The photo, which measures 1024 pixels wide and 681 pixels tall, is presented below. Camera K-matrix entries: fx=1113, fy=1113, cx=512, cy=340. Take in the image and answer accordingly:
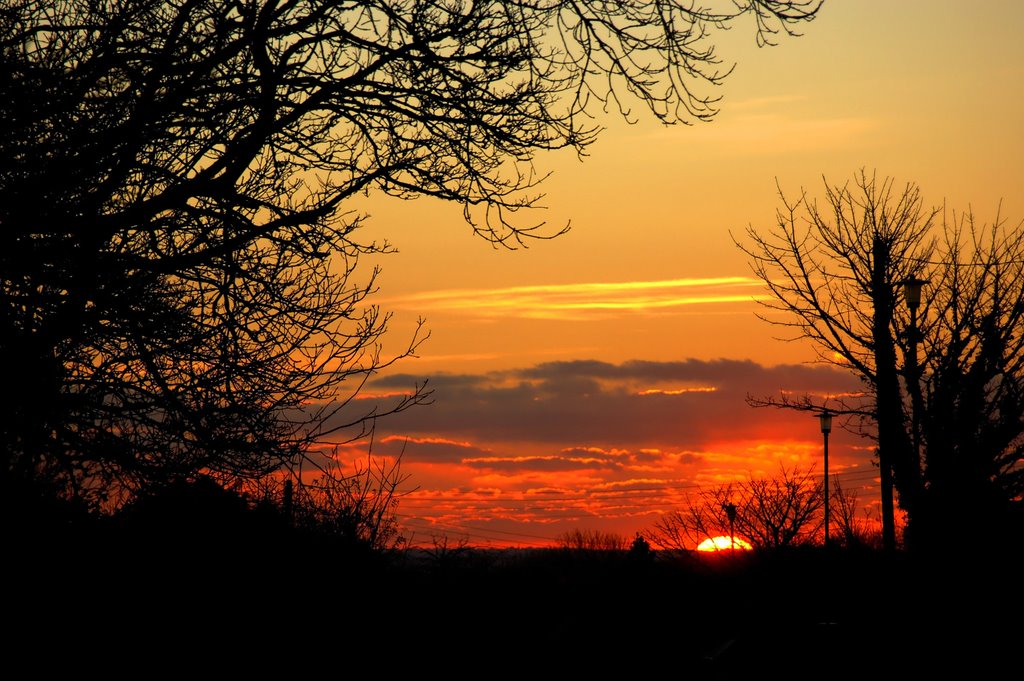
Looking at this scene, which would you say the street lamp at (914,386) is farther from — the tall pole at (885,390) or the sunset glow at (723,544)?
the sunset glow at (723,544)

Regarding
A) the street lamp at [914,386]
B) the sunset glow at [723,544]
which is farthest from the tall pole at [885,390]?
the sunset glow at [723,544]

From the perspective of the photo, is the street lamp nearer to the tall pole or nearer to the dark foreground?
the tall pole

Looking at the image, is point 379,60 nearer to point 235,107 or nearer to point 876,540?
point 235,107

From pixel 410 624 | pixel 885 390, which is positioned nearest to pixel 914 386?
pixel 885 390

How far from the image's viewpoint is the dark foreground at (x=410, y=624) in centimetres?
952

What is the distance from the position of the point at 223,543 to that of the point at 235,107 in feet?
14.2

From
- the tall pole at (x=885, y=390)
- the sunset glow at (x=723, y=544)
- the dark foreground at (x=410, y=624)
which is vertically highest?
the tall pole at (x=885, y=390)

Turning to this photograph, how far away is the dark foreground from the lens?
952 centimetres

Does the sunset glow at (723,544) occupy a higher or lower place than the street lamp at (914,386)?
lower

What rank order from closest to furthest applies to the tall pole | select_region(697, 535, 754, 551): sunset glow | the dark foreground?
the dark foreground → the tall pole → select_region(697, 535, 754, 551): sunset glow

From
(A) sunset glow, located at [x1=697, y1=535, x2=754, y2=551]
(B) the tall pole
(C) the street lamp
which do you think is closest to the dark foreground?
(B) the tall pole

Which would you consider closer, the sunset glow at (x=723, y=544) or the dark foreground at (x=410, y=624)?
the dark foreground at (x=410, y=624)

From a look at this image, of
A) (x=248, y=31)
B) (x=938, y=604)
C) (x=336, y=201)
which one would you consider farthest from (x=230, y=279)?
(x=938, y=604)

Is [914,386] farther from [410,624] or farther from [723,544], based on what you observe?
[410,624]
